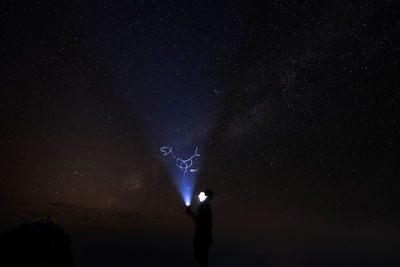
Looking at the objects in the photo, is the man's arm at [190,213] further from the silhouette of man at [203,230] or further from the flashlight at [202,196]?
the flashlight at [202,196]

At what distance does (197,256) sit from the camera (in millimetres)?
8391

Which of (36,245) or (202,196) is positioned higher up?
(202,196)

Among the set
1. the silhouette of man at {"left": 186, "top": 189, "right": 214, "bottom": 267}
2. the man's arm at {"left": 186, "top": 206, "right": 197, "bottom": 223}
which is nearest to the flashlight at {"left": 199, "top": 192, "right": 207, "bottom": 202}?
the silhouette of man at {"left": 186, "top": 189, "right": 214, "bottom": 267}

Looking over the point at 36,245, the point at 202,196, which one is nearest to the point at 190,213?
the point at 202,196

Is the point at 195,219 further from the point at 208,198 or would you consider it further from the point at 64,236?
the point at 64,236

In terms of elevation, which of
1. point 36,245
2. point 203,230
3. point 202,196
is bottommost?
point 203,230

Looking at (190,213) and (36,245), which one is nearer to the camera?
(190,213)

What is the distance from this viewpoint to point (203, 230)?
839 centimetres

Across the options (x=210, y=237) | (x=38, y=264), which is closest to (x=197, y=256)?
(x=210, y=237)

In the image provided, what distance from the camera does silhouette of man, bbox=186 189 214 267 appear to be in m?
8.33

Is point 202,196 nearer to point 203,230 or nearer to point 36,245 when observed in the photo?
point 203,230

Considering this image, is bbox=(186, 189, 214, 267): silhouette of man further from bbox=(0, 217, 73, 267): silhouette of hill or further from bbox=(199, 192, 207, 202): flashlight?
bbox=(0, 217, 73, 267): silhouette of hill

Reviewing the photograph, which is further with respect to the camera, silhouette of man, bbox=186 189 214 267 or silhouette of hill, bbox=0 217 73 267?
silhouette of hill, bbox=0 217 73 267

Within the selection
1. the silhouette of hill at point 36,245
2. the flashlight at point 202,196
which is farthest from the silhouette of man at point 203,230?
the silhouette of hill at point 36,245
